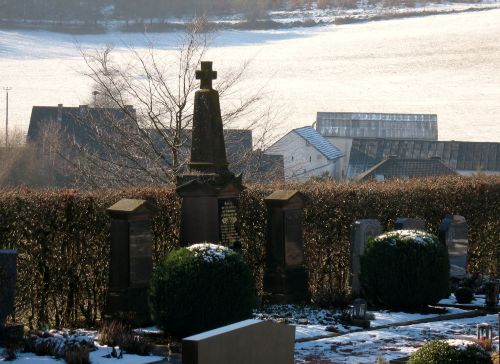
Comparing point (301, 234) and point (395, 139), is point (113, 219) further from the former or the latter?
point (395, 139)

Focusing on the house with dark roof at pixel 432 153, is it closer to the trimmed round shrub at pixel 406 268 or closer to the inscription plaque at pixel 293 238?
the inscription plaque at pixel 293 238

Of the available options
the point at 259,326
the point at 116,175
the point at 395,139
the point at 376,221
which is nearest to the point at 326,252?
the point at 376,221

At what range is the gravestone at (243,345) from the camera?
332 inches

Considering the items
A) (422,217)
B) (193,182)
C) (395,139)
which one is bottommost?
(395,139)

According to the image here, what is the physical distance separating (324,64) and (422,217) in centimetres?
→ 6659

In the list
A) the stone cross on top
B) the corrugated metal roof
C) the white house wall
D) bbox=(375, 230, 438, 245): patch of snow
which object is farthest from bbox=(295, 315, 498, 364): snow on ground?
the corrugated metal roof

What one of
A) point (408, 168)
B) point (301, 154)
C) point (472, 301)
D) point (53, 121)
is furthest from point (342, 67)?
point (472, 301)

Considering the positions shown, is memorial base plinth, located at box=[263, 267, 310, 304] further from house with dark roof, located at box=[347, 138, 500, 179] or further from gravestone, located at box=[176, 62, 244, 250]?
house with dark roof, located at box=[347, 138, 500, 179]

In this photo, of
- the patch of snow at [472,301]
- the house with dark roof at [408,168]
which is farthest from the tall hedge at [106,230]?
the house with dark roof at [408,168]

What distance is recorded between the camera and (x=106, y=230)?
17.5 meters

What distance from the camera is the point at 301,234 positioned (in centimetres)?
1939

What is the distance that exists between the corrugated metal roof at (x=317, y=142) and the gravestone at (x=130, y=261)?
54.6m

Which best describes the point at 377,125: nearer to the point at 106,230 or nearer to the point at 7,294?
the point at 106,230

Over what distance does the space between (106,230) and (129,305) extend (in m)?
1.61
